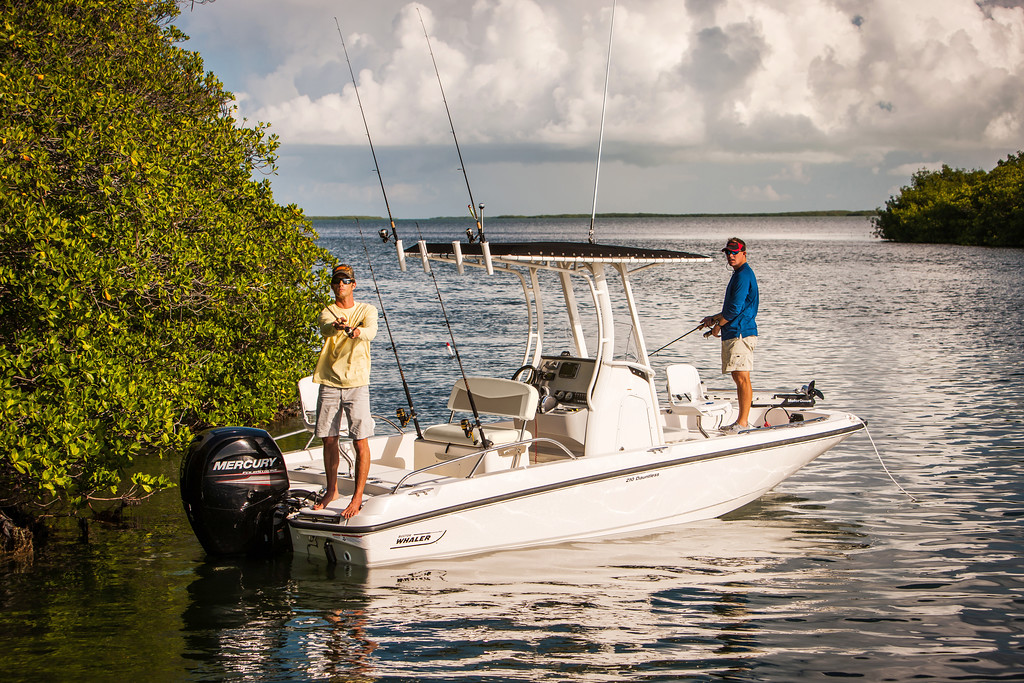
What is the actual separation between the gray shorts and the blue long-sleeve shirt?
3.52 metres

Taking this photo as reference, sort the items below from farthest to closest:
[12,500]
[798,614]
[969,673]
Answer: [12,500], [798,614], [969,673]

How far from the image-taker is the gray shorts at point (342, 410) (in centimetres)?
676

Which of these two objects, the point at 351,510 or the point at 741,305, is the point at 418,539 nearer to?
the point at 351,510

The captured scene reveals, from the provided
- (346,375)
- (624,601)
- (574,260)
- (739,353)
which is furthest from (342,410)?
(739,353)

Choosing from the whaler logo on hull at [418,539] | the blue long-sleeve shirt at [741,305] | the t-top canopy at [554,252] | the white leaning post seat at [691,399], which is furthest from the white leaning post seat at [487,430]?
the blue long-sleeve shirt at [741,305]

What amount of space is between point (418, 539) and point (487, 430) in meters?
1.38

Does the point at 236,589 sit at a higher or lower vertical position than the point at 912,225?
lower

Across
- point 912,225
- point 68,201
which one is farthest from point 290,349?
point 912,225

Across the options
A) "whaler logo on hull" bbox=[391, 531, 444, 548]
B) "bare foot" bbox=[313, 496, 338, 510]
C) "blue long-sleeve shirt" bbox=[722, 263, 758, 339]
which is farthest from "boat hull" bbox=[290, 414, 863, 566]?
"blue long-sleeve shirt" bbox=[722, 263, 758, 339]

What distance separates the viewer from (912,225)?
276ft

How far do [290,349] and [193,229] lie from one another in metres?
2.21

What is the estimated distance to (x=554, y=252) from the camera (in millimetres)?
7426

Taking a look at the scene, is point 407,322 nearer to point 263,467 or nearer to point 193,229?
point 193,229

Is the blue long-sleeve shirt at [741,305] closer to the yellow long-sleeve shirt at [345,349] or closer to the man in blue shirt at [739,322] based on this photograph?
the man in blue shirt at [739,322]
